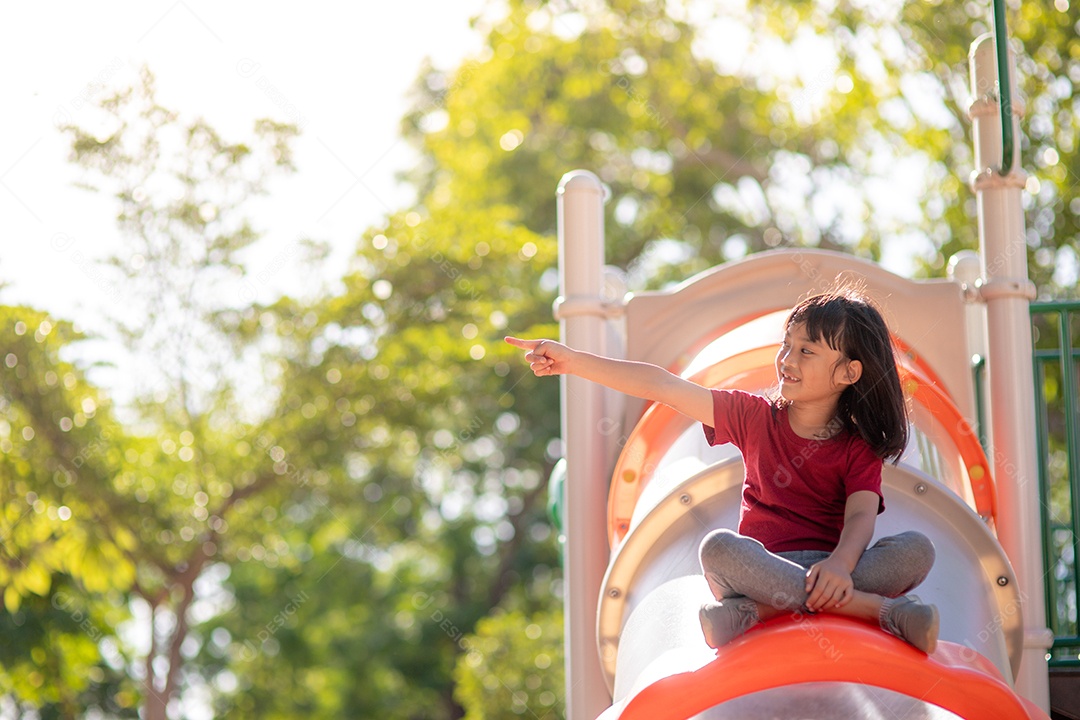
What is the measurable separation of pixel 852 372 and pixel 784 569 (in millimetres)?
438

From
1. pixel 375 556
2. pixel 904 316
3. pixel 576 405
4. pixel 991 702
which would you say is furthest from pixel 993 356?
pixel 375 556

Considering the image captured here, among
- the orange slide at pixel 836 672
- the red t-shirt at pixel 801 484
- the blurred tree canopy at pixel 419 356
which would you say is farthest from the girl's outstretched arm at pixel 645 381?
the blurred tree canopy at pixel 419 356

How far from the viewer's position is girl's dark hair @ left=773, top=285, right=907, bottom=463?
2426 mm

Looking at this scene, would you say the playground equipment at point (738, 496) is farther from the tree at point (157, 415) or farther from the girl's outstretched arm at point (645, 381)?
the tree at point (157, 415)

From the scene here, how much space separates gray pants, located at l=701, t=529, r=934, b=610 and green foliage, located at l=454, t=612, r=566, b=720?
26.6ft

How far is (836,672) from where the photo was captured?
217cm

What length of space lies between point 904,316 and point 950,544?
3.61ft

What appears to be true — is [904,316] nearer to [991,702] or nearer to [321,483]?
[991,702]

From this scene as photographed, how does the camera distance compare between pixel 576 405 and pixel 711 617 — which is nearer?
pixel 711 617

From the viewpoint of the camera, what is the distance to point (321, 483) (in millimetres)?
9289

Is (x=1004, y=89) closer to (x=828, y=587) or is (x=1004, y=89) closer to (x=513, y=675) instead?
(x=828, y=587)

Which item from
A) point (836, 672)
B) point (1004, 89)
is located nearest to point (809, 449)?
point (836, 672)

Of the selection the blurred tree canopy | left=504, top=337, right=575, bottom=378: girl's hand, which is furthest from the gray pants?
the blurred tree canopy

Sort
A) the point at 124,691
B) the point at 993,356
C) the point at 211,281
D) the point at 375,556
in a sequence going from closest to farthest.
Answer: the point at 993,356, the point at 211,281, the point at 124,691, the point at 375,556
